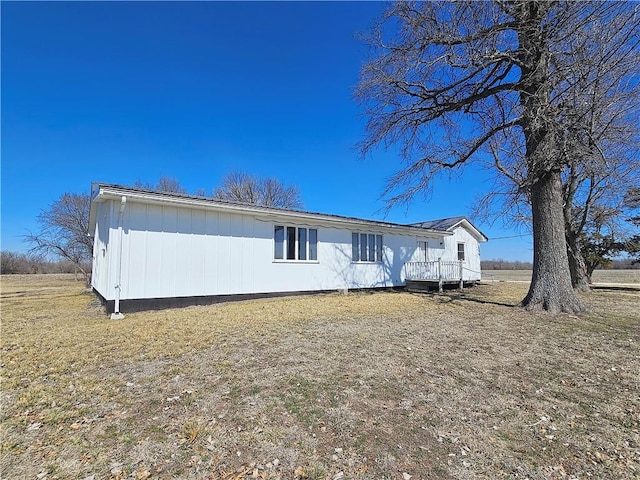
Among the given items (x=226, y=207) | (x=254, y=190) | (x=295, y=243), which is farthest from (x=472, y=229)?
(x=254, y=190)

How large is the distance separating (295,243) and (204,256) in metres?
3.35

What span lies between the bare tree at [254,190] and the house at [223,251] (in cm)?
1905

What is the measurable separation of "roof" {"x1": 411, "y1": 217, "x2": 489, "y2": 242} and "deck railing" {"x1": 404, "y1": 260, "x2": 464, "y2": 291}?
10.2ft

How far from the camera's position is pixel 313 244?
1194 centimetres

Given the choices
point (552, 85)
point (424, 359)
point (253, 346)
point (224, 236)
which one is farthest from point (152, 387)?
point (552, 85)

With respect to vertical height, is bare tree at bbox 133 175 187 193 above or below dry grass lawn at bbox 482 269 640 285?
above

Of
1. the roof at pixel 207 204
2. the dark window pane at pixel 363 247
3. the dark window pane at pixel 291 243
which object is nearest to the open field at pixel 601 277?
the dark window pane at pixel 363 247

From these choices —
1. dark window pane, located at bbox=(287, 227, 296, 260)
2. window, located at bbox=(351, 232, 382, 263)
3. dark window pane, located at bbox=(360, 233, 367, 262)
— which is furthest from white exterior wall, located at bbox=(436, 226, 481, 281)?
dark window pane, located at bbox=(287, 227, 296, 260)

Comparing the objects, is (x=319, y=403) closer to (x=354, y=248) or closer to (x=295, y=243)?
(x=295, y=243)

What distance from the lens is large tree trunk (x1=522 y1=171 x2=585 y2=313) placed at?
802 centimetres

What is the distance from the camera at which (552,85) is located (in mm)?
7359

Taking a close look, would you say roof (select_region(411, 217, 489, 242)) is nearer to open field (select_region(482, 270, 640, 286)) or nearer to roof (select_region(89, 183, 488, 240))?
open field (select_region(482, 270, 640, 286))

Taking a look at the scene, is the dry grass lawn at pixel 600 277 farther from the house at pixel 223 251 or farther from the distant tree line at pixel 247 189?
the distant tree line at pixel 247 189

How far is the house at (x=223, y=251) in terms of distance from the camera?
26.7 ft
